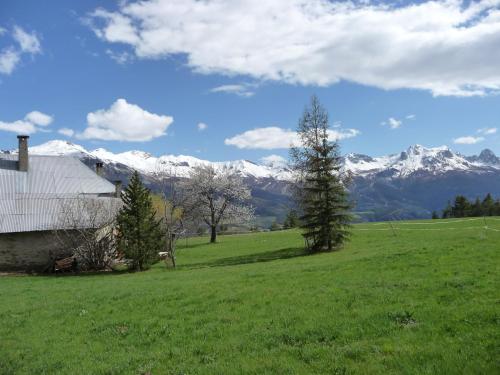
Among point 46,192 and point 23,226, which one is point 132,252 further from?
point 46,192

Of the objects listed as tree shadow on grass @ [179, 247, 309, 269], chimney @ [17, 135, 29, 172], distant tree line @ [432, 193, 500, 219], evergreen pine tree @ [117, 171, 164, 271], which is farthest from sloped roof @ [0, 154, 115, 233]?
distant tree line @ [432, 193, 500, 219]

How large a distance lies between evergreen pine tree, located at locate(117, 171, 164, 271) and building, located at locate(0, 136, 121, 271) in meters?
4.45

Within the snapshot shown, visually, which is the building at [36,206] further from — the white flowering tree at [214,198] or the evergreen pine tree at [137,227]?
the white flowering tree at [214,198]

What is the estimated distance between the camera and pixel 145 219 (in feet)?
110

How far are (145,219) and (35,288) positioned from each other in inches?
394

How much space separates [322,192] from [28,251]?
2511 centimetres

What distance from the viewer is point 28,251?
37.0 metres

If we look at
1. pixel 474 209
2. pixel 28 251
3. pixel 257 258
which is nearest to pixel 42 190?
pixel 28 251

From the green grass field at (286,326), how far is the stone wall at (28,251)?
20.6 metres

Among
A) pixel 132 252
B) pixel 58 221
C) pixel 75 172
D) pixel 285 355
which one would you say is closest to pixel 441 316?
pixel 285 355

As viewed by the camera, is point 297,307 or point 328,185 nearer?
point 297,307

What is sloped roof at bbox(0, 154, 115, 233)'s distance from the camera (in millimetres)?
37688

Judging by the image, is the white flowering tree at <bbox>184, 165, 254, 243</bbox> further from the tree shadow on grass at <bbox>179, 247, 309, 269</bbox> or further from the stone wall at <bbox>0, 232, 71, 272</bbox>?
the tree shadow on grass at <bbox>179, 247, 309, 269</bbox>

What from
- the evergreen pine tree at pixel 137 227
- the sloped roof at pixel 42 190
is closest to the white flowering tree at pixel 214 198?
the sloped roof at pixel 42 190
